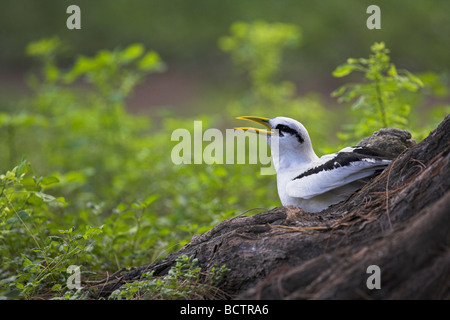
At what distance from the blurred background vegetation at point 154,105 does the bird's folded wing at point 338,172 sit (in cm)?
41

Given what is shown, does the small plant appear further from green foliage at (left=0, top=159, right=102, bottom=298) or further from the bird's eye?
green foliage at (left=0, top=159, right=102, bottom=298)

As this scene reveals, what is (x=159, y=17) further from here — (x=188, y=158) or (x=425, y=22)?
(x=188, y=158)

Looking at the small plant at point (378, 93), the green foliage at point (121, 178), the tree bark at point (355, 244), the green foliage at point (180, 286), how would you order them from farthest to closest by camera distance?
the small plant at point (378, 93) → the green foliage at point (121, 178) → the green foliage at point (180, 286) → the tree bark at point (355, 244)

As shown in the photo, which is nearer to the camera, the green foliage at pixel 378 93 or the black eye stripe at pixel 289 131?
the black eye stripe at pixel 289 131

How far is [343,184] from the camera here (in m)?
3.55

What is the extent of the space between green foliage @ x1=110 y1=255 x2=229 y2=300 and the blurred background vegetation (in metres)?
0.63

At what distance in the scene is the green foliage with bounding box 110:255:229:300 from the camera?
10.0ft

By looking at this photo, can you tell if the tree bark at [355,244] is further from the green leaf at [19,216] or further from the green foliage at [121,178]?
the green leaf at [19,216]

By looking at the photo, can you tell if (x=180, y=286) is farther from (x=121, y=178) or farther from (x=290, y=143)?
(x=121, y=178)

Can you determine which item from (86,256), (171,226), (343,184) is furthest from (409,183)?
(171,226)

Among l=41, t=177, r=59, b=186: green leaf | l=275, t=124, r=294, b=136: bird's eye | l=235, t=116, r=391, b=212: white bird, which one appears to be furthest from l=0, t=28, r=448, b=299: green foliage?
l=275, t=124, r=294, b=136: bird's eye

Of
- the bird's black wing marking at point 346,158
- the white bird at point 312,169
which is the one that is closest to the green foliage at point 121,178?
the white bird at point 312,169

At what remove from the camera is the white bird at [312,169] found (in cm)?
354

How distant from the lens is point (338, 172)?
352cm
